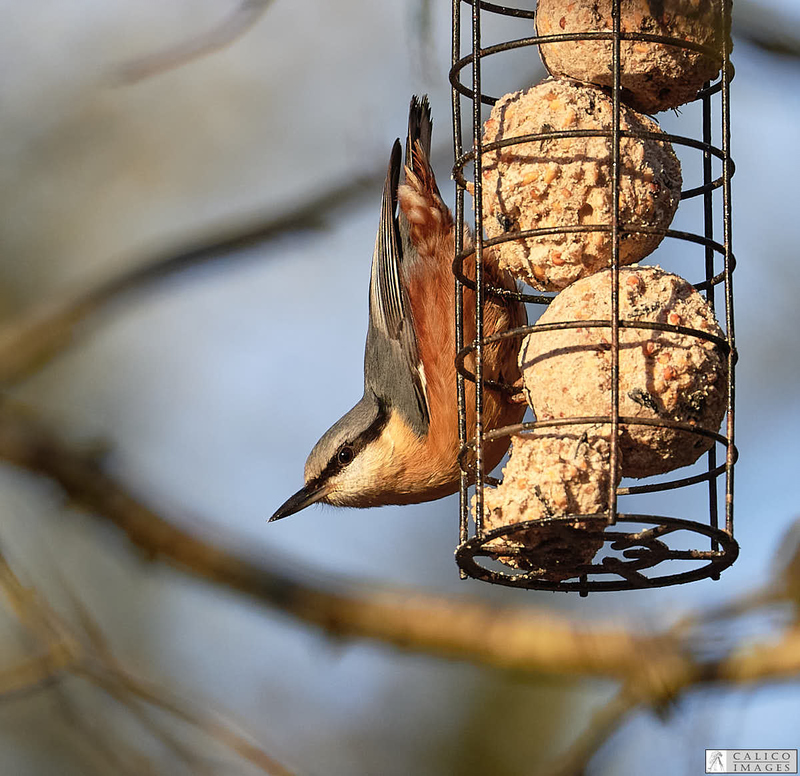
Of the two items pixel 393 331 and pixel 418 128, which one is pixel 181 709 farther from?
pixel 418 128

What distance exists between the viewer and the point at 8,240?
743 cm

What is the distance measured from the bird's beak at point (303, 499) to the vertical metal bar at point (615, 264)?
1.91 m

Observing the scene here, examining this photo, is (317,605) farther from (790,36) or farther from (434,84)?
(790,36)

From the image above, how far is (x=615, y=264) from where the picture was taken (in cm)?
270

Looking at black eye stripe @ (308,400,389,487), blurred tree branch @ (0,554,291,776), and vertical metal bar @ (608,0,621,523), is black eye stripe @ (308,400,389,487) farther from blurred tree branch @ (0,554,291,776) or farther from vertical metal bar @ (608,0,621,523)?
vertical metal bar @ (608,0,621,523)

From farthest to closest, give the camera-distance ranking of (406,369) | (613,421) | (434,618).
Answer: (406,369)
(434,618)
(613,421)

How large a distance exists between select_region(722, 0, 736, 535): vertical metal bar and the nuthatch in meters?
1.14

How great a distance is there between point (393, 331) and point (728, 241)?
161 centimetres

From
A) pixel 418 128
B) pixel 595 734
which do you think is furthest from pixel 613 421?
pixel 418 128

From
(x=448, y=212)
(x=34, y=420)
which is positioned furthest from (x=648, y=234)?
(x=34, y=420)

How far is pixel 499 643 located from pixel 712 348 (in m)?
1.30

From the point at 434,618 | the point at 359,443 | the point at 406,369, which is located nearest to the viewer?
the point at 434,618

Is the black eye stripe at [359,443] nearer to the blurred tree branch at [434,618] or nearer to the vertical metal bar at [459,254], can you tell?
the blurred tree branch at [434,618]

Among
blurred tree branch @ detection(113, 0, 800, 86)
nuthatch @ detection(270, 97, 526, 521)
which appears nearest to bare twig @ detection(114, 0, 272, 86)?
blurred tree branch @ detection(113, 0, 800, 86)
